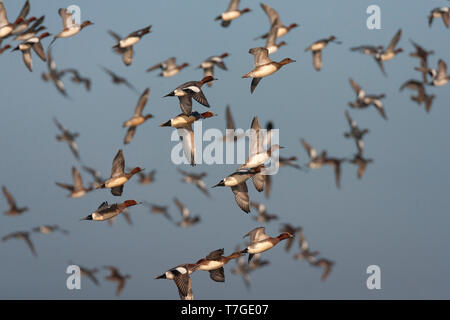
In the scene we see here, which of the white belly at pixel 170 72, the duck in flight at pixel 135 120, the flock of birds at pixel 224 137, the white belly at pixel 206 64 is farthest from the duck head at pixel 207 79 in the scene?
the white belly at pixel 170 72

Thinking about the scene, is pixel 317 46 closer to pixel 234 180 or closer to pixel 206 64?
pixel 206 64

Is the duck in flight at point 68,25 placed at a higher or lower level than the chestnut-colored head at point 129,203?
higher

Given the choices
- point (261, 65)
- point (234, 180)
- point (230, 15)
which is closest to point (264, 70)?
point (261, 65)

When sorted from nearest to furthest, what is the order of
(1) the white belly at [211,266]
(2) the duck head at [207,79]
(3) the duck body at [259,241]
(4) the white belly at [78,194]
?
(1) the white belly at [211,266], (3) the duck body at [259,241], (2) the duck head at [207,79], (4) the white belly at [78,194]

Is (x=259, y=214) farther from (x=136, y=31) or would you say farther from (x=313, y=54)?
(x=136, y=31)

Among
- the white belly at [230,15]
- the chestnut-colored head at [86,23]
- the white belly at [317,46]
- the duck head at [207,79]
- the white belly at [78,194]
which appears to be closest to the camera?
the duck head at [207,79]

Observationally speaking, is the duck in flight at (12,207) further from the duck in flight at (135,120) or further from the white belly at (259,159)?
the white belly at (259,159)

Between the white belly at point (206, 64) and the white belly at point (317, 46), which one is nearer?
the white belly at point (206, 64)

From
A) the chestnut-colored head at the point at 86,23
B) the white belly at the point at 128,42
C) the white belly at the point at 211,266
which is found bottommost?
the white belly at the point at 211,266
